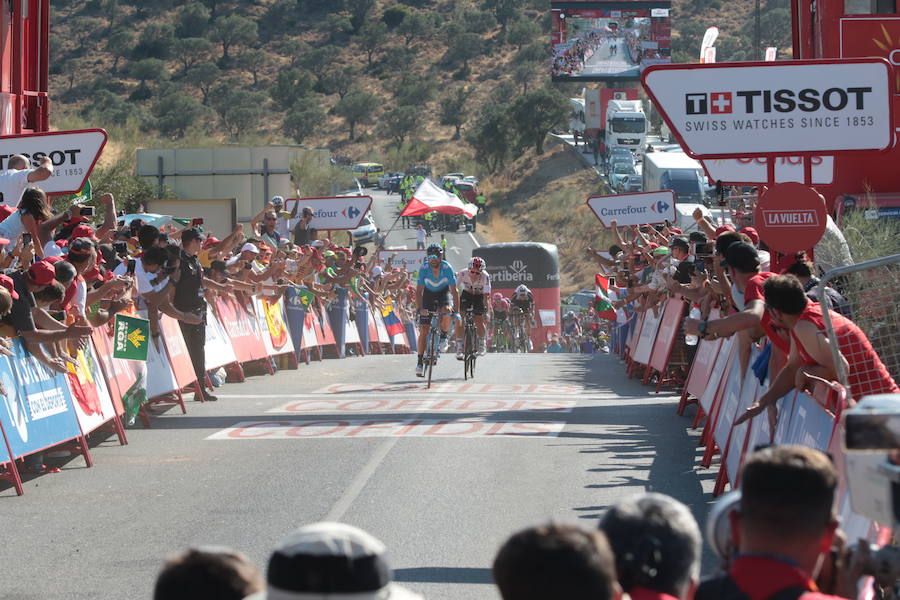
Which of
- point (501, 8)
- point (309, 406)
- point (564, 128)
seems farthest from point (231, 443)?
point (501, 8)

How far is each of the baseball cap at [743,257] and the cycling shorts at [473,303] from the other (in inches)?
451

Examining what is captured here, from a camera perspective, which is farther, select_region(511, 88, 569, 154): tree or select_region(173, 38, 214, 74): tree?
select_region(173, 38, 214, 74): tree

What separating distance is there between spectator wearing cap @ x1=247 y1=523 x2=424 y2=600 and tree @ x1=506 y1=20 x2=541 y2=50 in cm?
15088

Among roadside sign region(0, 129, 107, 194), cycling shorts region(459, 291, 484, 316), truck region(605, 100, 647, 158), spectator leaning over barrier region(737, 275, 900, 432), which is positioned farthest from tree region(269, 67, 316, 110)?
spectator leaning over barrier region(737, 275, 900, 432)

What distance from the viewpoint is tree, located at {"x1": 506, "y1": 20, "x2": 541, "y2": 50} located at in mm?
150125

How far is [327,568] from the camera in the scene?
2.57m

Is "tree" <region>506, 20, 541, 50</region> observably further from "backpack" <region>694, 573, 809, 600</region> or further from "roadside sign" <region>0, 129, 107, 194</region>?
"backpack" <region>694, 573, 809, 600</region>

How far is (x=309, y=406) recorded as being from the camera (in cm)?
1520

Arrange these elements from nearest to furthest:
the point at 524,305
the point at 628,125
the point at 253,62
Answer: the point at 524,305 → the point at 628,125 → the point at 253,62

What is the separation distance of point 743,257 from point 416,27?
148 metres

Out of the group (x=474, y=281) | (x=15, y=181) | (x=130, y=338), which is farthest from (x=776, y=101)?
(x=474, y=281)

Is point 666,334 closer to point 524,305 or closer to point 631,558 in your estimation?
point 631,558

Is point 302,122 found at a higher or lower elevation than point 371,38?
lower

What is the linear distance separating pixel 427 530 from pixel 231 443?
4426 millimetres
